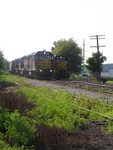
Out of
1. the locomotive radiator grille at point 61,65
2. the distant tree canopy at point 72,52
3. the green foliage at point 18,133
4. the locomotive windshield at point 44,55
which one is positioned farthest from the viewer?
the distant tree canopy at point 72,52

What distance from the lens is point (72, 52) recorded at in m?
59.2

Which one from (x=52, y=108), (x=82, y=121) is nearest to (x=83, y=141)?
(x=82, y=121)

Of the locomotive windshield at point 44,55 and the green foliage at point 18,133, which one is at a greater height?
the locomotive windshield at point 44,55

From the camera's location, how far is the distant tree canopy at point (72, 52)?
58.3 metres

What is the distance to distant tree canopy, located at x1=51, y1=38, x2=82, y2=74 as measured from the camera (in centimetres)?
5828

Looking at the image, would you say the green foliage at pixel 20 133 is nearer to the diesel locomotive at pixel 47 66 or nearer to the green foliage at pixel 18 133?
the green foliage at pixel 18 133

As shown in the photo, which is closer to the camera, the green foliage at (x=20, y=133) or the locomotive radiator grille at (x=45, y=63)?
the green foliage at (x=20, y=133)

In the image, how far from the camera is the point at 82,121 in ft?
26.9

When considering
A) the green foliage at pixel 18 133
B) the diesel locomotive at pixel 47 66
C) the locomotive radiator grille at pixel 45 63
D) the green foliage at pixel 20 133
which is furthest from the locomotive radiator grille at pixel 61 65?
the green foliage at pixel 20 133

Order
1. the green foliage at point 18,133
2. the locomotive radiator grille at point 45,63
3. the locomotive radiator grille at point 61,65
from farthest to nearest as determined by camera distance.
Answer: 1. the locomotive radiator grille at point 61,65
2. the locomotive radiator grille at point 45,63
3. the green foliage at point 18,133

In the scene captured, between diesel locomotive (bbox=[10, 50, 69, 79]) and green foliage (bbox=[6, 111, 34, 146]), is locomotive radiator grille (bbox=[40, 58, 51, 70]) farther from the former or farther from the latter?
green foliage (bbox=[6, 111, 34, 146])

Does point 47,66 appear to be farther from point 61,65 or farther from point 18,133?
point 18,133

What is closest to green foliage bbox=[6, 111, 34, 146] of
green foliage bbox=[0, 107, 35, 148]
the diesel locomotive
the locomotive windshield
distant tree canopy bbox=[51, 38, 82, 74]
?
green foliage bbox=[0, 107, 35, 148]

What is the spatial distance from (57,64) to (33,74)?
3044mm
